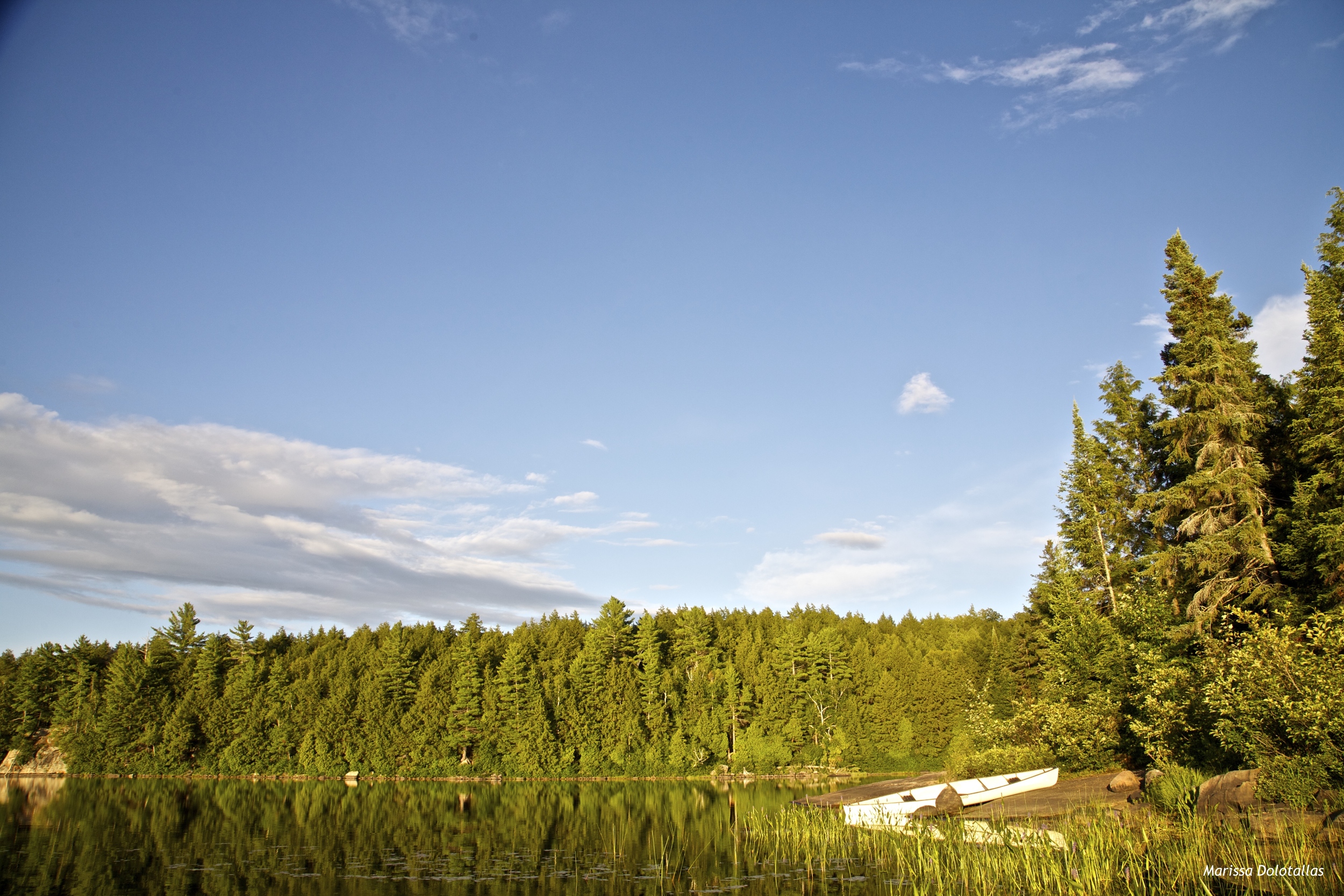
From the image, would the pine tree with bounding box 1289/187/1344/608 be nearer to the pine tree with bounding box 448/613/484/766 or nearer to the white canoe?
the white canoe

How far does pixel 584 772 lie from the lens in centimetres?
9738

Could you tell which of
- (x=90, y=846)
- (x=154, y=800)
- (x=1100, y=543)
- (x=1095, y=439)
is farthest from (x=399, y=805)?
(x=1095, y=439)

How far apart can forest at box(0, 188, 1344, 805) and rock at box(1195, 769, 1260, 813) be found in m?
0.45

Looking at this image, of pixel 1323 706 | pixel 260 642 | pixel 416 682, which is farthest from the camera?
pixel 260 642

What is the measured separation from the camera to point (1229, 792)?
26.0m

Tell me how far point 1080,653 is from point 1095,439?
1746cm

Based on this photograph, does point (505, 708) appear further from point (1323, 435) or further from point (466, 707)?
point (1323, 435)

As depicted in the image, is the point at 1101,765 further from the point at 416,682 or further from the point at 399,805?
the point at 416,682

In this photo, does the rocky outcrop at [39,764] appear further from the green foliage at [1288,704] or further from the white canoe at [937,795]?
the green foliage at [1288,704]

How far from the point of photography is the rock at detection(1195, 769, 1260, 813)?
25.5 metres

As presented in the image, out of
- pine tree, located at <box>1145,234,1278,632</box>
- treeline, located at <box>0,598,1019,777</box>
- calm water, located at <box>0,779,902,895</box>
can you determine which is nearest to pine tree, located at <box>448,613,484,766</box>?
treeline, located at <box>0,598,1019,777</box>

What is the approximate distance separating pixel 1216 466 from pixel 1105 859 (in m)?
21.9

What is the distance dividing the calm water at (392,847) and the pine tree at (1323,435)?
2084cm

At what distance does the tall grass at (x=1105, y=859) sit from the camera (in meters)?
19.2
